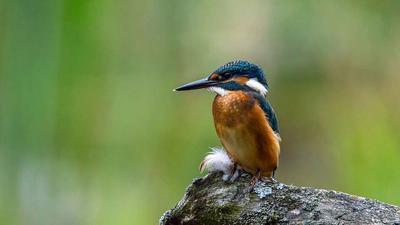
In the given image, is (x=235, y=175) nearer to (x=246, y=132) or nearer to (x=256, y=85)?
(x=246, y=132)

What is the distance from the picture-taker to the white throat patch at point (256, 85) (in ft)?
9.88

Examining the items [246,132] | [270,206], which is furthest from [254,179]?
[246,132]

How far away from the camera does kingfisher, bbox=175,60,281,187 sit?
2838 mm

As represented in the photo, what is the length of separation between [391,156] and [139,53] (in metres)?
1.45

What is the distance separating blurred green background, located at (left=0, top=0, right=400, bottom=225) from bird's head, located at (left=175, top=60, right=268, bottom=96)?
67 centimetres

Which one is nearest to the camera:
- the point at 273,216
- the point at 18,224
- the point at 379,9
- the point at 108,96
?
the point at 273,216

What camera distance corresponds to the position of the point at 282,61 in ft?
18.0

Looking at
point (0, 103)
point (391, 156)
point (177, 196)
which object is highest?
point (0, 103)

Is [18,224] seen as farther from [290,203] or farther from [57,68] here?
[290,203]

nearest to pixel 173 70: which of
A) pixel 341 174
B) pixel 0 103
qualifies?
pixel 341 174

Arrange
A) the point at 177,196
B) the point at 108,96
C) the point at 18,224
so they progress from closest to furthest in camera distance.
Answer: the point at 18,224 → the point at 108,96 → the point at 177,196

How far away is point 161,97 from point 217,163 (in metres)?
2.06

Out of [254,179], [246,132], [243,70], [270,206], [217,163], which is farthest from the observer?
[243,70]

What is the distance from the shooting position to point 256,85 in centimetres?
302
